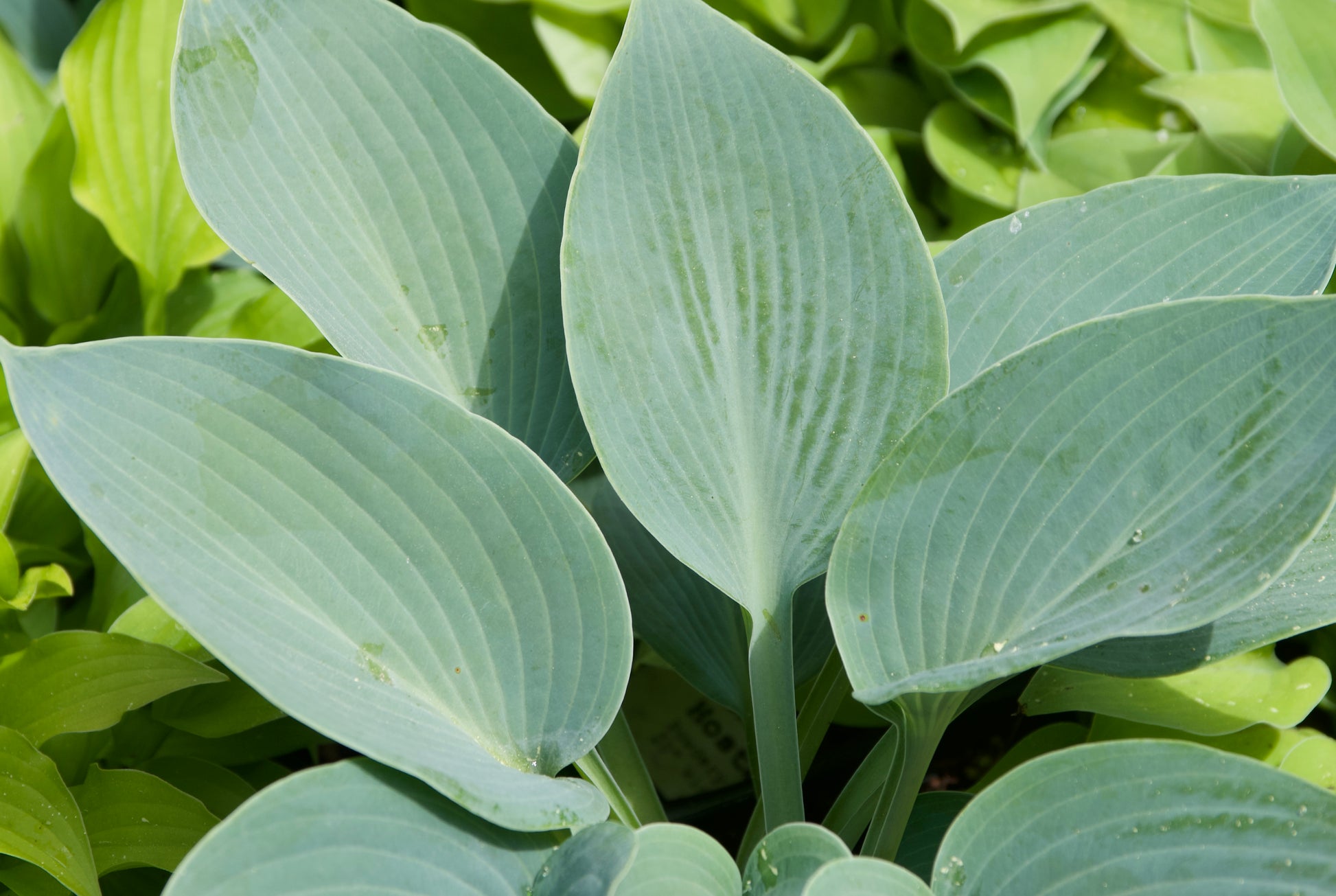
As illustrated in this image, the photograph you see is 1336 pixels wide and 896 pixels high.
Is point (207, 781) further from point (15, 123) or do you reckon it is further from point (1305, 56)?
point (1305, 56)

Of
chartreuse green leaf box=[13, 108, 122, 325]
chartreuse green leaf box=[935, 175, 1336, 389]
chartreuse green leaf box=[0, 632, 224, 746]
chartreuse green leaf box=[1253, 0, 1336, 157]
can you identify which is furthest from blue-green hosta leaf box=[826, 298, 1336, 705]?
chartreuse green leaf box=[13, 108, 122, 325]

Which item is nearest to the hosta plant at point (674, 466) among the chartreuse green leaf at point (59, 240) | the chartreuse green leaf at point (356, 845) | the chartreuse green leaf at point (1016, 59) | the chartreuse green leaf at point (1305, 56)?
the chartreuse green leaf at point (356, 845)

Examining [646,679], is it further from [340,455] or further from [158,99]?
[158,99]

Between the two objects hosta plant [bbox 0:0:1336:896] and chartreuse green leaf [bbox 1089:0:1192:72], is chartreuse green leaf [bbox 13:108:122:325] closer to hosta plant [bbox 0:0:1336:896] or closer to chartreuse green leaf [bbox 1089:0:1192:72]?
hosta plant [bbox 0:0:1336:896]

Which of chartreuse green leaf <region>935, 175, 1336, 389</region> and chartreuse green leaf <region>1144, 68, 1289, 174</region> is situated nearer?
chartreuse green leaf <region>935, 175, 1336, 389</region>

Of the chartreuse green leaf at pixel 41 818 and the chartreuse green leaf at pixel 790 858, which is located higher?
the chartreuse green leaf at pixel 790 858

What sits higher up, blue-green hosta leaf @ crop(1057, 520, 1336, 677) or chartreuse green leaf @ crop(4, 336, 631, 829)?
chartreuse green leaf @ crop(4, 336, 631, 829)

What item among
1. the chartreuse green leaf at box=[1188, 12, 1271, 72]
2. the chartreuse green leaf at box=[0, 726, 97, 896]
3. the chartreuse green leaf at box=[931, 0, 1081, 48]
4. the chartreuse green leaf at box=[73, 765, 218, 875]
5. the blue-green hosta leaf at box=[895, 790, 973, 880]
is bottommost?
the blue-green hosta leaf at box=[895, 790, 973, 880]

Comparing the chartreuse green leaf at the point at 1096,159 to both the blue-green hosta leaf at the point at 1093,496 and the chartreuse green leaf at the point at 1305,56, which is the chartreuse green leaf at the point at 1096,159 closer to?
the chartreuse green leaf at the point at 1305,56
